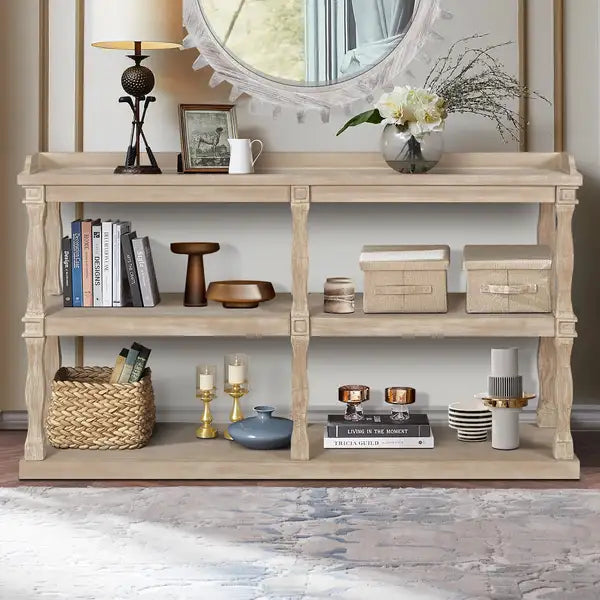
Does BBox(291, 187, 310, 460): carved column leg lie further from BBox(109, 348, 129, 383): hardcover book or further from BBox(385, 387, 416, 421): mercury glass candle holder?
BBox(109, 348, 129, 383): hardcover book

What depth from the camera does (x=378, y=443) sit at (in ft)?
11.2

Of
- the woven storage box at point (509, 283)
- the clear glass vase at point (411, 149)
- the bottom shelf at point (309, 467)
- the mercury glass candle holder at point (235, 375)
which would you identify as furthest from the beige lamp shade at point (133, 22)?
the bottom shelf at point (309, 467)

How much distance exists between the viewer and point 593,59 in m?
3.73

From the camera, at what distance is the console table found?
10.5 ft

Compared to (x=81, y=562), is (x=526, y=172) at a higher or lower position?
higher

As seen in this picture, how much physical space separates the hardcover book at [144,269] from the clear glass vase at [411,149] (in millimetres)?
811

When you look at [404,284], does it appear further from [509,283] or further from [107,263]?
[107,263]

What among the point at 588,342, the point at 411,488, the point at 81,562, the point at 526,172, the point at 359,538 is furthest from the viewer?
the point at 588,342

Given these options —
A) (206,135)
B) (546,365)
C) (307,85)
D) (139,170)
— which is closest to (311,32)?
(307,85)

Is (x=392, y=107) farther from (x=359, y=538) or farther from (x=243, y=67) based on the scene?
(x=359, y=538)

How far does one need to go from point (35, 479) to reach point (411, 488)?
113 centimetres

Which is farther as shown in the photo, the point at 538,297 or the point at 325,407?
the point at 325,407

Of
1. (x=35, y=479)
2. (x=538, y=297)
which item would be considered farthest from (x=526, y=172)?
(x=35, y=479)

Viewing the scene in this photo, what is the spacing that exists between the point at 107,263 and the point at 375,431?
991 mm
